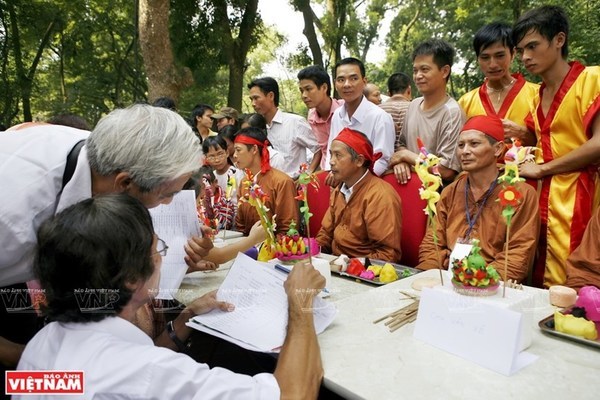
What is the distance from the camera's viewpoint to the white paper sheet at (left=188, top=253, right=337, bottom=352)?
58.1 inches

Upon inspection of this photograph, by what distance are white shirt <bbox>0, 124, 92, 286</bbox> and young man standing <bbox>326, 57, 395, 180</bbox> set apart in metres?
2.26

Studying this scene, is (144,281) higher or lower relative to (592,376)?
higher

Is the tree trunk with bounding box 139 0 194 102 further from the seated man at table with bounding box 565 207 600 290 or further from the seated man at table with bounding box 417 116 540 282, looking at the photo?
the seated man at table with bounding box 565 207 600 290

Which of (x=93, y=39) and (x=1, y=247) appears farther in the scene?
(x=93, y=39)

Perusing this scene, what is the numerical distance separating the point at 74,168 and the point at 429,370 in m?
1.26

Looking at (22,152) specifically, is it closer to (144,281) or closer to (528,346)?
(144,281)

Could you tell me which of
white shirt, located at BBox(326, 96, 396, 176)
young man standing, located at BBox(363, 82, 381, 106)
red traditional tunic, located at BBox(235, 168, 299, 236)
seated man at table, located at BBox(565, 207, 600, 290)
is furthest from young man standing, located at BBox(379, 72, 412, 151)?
seated man at table, located at BBox(565, 207, 600, 290)

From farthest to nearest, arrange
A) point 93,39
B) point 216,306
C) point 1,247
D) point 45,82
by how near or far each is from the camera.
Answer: point 45,82 < point 93,39 < point 216,306 < point 1,247

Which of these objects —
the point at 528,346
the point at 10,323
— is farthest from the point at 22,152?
the point at 528,346

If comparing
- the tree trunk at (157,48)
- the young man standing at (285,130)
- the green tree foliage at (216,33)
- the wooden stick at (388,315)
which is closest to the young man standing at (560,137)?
the wooden stick at (388,315)

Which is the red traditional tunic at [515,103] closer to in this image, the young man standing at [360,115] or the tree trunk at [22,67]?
the young man standing at [360,115]

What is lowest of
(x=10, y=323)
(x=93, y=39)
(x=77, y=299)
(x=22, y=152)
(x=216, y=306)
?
(x=10, y=323)

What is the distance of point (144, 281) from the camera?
1195 mm

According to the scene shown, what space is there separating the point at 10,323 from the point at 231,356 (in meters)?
1.29
